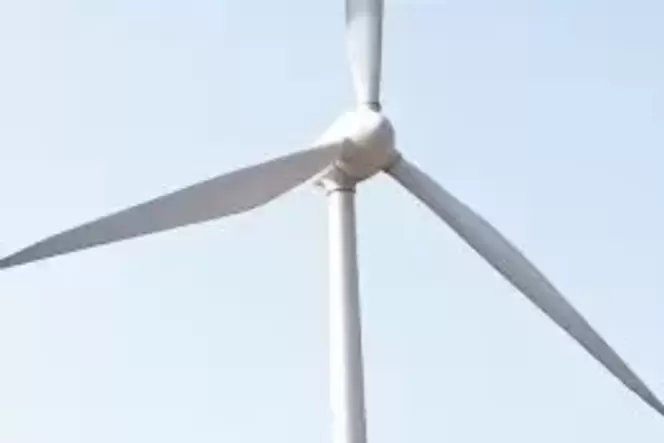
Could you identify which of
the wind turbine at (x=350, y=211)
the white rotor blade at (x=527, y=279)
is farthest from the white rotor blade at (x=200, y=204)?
the white rotor blade at (x=527, y=279)

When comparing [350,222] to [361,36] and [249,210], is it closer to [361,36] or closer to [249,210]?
[249,210]

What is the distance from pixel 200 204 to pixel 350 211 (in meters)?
2.30

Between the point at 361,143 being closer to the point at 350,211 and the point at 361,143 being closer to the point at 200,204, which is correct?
the point at 350,211

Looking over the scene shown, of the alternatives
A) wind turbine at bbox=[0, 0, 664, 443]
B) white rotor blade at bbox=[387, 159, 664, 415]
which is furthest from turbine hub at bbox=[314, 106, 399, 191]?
white rotor blade at bbox=[387, 159, 664, 415]

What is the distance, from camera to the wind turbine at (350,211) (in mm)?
17766

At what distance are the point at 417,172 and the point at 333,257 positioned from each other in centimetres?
180

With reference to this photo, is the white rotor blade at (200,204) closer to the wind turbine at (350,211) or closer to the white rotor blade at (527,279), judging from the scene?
the wind turbine at (350,211)

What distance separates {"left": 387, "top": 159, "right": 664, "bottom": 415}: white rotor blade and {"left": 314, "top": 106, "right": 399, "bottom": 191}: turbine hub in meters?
1.35

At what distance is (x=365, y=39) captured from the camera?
66.8 feet

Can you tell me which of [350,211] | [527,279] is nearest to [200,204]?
[350,211]

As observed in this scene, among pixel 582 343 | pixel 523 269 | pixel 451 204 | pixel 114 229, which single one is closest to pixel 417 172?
pixel 451 204

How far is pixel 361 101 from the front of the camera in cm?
1966

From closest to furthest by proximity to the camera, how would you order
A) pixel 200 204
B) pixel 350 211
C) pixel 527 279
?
pixel 200 204, pixel 350 211, pixel 527 279

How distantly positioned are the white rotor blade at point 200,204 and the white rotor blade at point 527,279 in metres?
2.08
